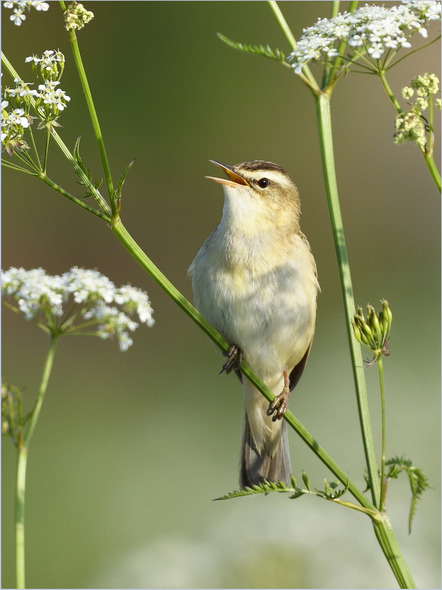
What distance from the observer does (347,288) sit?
2.00 metres

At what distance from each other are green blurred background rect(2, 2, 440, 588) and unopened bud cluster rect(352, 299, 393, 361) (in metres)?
1.61

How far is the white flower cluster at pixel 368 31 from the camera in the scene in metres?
1.96

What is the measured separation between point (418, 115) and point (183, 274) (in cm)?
542

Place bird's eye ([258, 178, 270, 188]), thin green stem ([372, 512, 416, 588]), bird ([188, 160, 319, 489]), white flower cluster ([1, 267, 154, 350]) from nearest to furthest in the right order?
1. thin green stem ([372, 512, 416, 588])
2. white flower cluster ([1, 267, 154, 350])
3. bird ([188, 160, 319, 489])
4. bird's eye ([258, 178, 270, 188])

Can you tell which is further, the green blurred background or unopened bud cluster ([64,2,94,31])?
the green blurred background

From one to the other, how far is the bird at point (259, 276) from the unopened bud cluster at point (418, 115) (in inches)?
48.3

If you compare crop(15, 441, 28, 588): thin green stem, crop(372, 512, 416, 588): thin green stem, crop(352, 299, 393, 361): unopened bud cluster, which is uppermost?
crop(352, 299, 393, 361): unopened bud cluster

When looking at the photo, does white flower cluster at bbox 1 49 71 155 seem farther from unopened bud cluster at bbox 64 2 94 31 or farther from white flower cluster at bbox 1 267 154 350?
white flower cluster at bbox 1 267 154 350

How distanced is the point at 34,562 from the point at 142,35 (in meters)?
4.90

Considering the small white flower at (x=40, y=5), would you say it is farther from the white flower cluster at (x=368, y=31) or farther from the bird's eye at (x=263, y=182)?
the bird's eye at (x=263, y=182)

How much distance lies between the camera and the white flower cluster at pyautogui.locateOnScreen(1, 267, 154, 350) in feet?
6.56

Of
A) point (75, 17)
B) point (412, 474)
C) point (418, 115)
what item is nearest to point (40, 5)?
point (75, 17)

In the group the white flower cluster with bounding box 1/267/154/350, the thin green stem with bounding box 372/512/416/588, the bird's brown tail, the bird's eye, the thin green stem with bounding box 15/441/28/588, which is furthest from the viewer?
the bird's brown tail

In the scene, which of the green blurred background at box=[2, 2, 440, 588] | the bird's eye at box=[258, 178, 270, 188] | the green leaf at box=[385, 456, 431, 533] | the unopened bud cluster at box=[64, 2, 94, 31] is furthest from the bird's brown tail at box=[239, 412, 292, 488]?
the unopened bud cluster at box=[64, 2, 94, 31]
